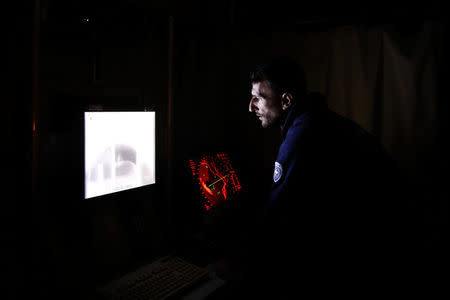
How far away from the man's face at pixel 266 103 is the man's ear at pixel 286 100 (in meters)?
0.02

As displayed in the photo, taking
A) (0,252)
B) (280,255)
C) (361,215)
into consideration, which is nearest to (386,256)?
(361,215)

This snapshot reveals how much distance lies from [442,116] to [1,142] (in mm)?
2350

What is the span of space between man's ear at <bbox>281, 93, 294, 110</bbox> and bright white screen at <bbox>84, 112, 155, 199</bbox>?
2.33 ft

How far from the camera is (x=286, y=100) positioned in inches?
70.4

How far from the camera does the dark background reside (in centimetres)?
129

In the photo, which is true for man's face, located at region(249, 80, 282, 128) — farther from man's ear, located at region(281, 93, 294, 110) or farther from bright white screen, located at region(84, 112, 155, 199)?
bright white screen, located at region(84, 112, 155, 199)

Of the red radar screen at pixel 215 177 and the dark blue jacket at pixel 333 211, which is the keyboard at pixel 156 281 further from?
the red radar screen at pixel 215 177

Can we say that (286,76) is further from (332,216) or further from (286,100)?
(332,216)

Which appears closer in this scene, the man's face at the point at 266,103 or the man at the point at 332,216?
the man at the point at 332,216

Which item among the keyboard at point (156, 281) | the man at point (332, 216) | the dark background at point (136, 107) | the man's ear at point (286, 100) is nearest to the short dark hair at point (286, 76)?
the man's ear at point (286, 100)

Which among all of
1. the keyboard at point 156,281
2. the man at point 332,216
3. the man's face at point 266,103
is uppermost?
the man's face at point 266,103

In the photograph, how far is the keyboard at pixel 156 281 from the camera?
125 cm

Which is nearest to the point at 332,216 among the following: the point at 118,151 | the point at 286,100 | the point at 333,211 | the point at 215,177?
the point at 333,211

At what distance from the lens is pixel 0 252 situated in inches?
49.4
